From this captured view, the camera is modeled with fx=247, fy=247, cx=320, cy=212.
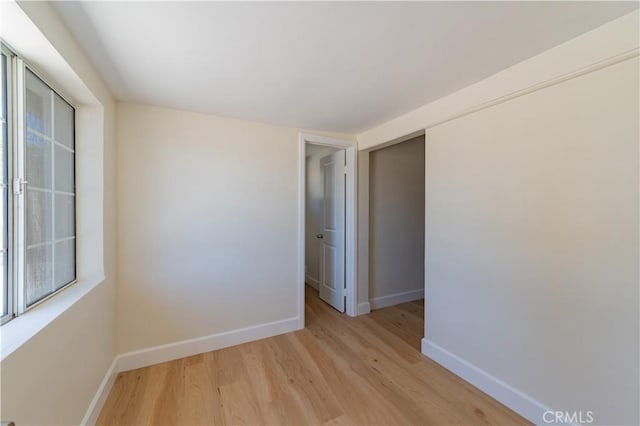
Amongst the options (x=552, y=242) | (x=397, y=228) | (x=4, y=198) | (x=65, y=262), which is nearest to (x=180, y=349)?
(x=65, y=262)

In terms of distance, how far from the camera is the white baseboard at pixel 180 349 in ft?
5.48

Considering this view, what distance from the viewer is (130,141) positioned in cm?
203

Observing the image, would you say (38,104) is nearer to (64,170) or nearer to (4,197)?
(64,170)

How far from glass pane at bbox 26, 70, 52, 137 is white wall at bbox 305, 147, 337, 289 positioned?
2748mm

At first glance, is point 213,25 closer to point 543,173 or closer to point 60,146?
point 60,146

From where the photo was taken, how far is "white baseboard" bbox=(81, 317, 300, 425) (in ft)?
5.48

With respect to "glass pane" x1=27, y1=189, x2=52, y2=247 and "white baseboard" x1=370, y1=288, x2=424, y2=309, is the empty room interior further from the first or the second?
"white baseboard" x1=370, y1=288, x2=424, y2=309

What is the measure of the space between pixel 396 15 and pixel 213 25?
0.86m

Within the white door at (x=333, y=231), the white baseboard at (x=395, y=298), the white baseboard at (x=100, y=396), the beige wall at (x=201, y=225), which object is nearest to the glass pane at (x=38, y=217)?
the beige wall at (x=201, y=225)

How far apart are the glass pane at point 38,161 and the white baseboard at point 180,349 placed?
1.32 meters

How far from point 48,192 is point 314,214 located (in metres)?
3.05

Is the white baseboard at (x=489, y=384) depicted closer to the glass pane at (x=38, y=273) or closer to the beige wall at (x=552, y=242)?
the beige wall at (x=552, y=242)

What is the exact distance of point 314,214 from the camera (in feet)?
13.3

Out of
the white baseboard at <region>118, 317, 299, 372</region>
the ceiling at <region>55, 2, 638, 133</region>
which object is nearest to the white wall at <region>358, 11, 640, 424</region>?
the ceiling at <region>55, 2, 638, 133</region>
